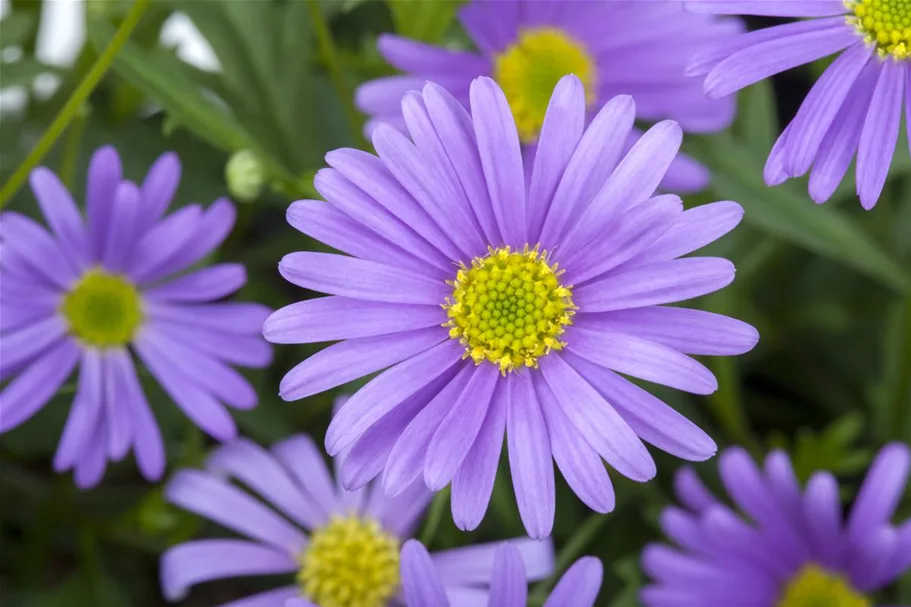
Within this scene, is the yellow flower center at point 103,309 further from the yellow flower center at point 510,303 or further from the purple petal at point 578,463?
the purple petal at point 578,463

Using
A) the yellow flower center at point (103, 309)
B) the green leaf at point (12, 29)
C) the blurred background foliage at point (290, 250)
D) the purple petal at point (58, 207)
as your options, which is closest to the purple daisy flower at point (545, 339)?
the blurred background foliage at point (290, 250)

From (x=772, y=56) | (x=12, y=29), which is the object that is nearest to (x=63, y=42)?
(x=12, y=29)

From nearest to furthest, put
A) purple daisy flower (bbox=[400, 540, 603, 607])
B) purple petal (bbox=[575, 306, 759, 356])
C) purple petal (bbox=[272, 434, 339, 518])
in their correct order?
1. purple petal (bbox=[575, 306, 759, 356])
2. purple daisy flower (bbox=[400, 540, 603, 607])
3. purple petal (bbox=[272, 434, 339, 518])

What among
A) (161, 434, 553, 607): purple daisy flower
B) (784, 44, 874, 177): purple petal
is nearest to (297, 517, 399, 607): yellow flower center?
(161, 434, 553, 607): purple daisy flower

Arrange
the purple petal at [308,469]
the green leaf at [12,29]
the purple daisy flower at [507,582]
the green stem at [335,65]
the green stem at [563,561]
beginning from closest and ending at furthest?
the purple daisy flower at [507,582] → the green stem at [335,65] → the green stem at [563,561] → the purple petal at [308,469] → the green leaf at [12,29]

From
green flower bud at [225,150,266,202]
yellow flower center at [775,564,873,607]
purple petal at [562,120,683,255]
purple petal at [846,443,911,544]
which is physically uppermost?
green flower bud at [225,150,266,202]

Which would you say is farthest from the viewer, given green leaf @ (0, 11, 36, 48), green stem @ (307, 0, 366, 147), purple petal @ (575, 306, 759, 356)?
green leaf @ (0, 11, 36, 48)

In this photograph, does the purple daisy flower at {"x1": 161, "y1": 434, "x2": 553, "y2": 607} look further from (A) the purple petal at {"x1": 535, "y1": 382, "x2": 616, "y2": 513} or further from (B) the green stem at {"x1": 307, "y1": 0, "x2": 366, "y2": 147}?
(B) the green stem at {"x1": 307, "y1": 0, "x2": 366, "y2": 147}
